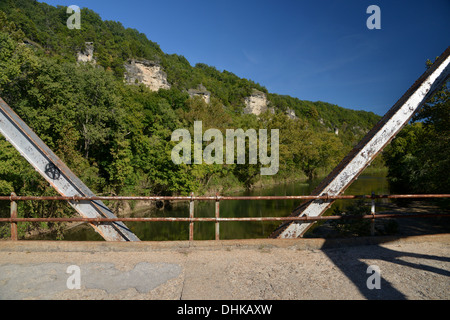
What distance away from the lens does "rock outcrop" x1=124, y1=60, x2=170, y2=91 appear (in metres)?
67.8

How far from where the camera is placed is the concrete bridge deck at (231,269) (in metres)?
3.44

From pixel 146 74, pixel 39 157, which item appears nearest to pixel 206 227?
pixel 39 157

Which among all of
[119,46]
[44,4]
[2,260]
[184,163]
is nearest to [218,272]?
[2,260]

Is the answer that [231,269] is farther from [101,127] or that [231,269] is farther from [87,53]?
[87,53]

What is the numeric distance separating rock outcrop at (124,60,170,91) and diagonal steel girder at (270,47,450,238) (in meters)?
68.7

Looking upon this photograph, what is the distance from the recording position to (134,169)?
1071 inches

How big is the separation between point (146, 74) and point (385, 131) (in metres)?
75.2

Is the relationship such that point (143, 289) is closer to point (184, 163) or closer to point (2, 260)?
point (2, 260)

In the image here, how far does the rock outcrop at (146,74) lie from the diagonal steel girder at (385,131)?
68.7 m

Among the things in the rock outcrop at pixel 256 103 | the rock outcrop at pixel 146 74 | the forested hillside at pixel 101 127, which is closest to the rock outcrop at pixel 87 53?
the forested hillside at pixel 101 127

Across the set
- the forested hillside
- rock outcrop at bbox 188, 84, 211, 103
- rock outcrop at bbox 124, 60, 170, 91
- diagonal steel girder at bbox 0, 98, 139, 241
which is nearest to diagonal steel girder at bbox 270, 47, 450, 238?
diagonal steel girder at bbox 0, 98, 139, 241

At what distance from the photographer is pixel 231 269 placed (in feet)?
13.8

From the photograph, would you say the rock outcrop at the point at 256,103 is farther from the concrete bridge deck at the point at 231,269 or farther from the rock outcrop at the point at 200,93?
the concrete bridge deck at the point at 231,269

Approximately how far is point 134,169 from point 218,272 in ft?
82.2
